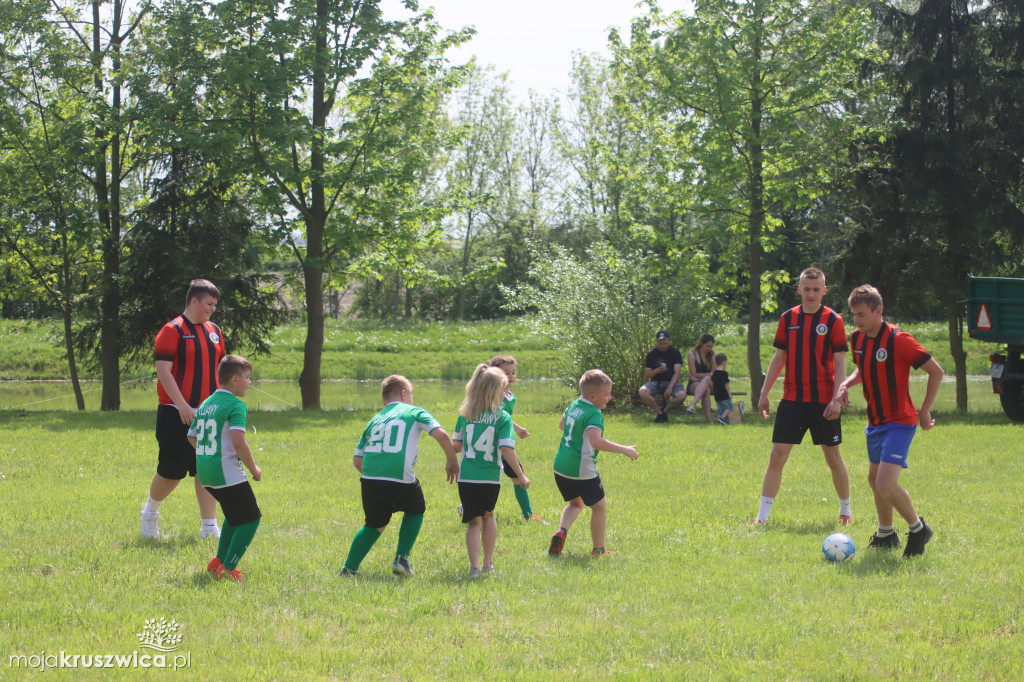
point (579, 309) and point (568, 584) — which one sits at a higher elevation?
point (579, 309)

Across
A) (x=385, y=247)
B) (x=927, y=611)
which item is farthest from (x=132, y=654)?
(x=385, y=247)

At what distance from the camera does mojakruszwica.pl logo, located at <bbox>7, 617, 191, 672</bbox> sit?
4.39m

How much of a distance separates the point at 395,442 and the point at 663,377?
11532 mm

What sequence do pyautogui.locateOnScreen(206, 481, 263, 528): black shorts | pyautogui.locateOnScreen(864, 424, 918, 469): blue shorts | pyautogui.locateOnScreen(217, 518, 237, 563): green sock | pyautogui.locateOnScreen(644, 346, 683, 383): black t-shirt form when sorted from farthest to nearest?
pyautogui.locateOnScreen(644, 346, 683, 383): black t-shirt → pyautogui.locateOnScreen(864, 424, 918, 469): blue shorts → pyautogui.locateOnScreen(217, 518, 237, 563): green sock → pyautogui.locateOnScreen(206, 481, 263, 528): black shorts

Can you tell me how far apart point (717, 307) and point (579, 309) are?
3048 millimetres

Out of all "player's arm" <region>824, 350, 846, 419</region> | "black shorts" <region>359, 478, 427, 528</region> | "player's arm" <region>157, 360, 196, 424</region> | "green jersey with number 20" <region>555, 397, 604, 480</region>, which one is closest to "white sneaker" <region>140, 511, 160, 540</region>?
"player's arm" <region>157, 360, 196, 424</region>

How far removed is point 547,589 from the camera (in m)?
5.79

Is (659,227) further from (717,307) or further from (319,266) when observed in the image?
(319,266)

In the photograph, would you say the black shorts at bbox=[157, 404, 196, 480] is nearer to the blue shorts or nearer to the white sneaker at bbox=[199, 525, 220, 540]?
the white sneaker at bbox=[199, 525, 220, 540]

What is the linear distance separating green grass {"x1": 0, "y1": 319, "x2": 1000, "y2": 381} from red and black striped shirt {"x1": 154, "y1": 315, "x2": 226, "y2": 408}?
823 inches

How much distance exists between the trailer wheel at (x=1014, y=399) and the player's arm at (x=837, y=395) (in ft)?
31.2

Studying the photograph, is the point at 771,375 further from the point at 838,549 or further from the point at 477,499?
the point at 477,499

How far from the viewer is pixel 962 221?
60.0 ft

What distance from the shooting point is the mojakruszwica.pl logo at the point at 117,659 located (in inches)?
173
